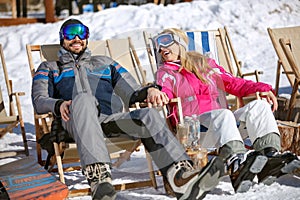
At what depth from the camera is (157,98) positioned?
3252 millimetres

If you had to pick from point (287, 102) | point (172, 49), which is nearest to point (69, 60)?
point (172, 49)

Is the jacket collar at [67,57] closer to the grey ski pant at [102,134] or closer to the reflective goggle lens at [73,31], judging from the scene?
the reflective goggle lens at [73,31]

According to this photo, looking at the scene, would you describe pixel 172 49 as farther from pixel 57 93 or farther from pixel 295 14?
pixel 295 14

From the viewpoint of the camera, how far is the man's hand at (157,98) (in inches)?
128

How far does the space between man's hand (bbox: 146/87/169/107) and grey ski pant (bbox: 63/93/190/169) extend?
13 cm

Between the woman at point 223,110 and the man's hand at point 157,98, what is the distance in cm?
28

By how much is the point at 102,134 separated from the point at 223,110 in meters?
0.78

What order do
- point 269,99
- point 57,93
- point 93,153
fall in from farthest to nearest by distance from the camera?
point 57,93 → point 269,99 → point 93,153

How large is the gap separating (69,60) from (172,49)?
710 mm

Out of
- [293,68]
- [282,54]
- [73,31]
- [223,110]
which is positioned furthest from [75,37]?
[282,54]

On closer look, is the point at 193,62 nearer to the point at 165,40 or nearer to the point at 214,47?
the point at 165,40

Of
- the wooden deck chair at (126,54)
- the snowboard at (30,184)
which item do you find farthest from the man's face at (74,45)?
the wooden deck chair at (126,54)

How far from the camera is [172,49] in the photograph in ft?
12.3

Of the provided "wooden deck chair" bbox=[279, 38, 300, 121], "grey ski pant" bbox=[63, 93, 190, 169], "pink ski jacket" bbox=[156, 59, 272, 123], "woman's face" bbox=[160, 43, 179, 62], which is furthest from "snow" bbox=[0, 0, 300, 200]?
"grey ski pant" bbox=[63, 93, 190, 169]
